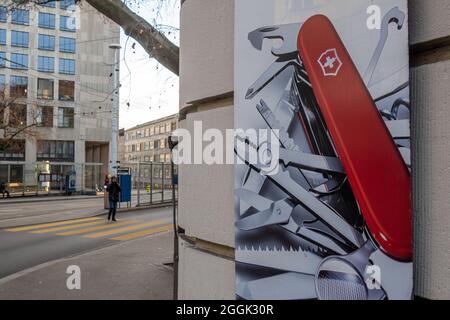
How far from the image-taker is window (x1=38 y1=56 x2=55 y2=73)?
179ft

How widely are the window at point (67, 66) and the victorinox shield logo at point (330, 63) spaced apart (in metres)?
57.6

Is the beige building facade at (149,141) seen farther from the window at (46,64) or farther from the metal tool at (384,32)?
the metal tool at (384,32)

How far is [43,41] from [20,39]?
2604 mm

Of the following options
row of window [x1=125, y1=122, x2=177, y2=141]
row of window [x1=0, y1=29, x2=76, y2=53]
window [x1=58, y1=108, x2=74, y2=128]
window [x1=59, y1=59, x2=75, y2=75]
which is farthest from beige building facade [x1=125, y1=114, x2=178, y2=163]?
row of window [x1=0, y1=29, x2=76, y2=53]

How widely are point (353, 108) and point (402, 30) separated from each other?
383 mm

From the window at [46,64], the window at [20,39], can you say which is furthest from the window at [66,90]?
the window at [20,39]

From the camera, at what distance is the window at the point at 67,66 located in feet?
180

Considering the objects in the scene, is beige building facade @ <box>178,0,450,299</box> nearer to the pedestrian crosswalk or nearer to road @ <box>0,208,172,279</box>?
road @ <box>0,208,172,279</box>

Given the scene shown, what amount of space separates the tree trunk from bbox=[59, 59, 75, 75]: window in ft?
175

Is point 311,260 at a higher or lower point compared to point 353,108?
lower

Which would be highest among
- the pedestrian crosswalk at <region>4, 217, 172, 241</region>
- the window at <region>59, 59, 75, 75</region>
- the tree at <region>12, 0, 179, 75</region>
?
the window at <region>59, 59, 75, 75</region>

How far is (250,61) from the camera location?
2396 mm
